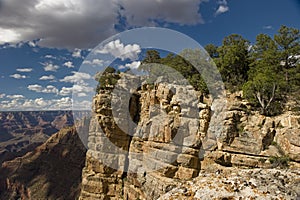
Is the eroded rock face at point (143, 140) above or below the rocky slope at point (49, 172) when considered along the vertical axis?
above

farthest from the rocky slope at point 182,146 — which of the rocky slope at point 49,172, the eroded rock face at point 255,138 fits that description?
the rocky slope at point 49,172

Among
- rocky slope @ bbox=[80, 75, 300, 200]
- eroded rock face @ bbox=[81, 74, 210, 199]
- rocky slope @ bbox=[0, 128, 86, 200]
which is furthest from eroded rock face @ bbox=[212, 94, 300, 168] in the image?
rocky slope @ bbox=[0, 128, 86, 200]

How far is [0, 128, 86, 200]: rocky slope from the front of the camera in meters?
103

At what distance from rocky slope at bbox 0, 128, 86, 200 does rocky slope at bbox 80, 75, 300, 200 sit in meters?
72.0

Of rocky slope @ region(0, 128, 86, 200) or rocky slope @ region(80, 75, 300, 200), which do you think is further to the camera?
rocky slope @ region(0, 128, 86, 200)

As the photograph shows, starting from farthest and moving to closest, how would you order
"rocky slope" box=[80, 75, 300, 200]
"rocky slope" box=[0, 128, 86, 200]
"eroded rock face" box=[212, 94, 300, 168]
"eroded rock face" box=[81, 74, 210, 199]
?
"rocky slope" box=[0, 128, 86, 200] < "eroded rock face" box=[81, 74, 210, 199] < "eroded rock face" box=[212, 94, 300, 168] < "rocky slope" box=[80, 75, 300, 200]

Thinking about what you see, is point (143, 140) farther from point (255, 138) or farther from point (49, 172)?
point (49, 172)

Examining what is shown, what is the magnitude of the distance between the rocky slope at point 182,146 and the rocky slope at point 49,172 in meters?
72.0

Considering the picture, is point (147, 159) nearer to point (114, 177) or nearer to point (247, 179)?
point (114, 177)

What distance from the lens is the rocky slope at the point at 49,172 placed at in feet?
338

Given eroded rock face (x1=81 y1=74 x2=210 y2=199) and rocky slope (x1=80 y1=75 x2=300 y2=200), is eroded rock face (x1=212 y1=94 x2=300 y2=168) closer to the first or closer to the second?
rocky slope (x1=80 y1=75 x2=300 y2=200)

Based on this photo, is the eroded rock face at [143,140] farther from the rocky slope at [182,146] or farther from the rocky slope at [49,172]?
the rocky slope at [49,172]

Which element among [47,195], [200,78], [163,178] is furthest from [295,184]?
[47,195]

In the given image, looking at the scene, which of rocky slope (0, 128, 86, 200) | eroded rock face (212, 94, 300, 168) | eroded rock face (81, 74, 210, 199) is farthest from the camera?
rocky slope (0, 128, 86, 200)
